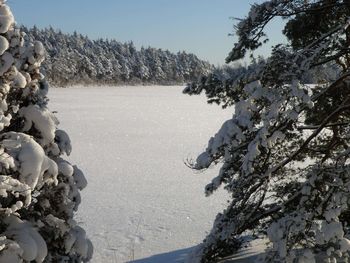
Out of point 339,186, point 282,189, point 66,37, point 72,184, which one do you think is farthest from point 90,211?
point 66,37

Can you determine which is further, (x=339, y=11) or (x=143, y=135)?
(x=143, y=135)

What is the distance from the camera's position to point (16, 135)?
3.70 m

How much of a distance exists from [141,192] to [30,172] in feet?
29.0

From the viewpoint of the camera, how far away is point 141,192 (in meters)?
12.3

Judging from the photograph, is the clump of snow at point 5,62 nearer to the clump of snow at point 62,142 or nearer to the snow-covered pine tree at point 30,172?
the snow-covered pine tree at point 30,172

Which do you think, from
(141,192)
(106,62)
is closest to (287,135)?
(141,192)

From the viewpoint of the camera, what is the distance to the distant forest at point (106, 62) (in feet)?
271

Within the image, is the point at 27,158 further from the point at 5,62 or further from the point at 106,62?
the point at 106,62

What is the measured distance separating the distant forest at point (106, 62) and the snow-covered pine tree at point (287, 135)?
2667 inches

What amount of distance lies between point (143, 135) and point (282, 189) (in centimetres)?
1601

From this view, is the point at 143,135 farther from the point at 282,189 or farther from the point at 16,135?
the point at 16,135

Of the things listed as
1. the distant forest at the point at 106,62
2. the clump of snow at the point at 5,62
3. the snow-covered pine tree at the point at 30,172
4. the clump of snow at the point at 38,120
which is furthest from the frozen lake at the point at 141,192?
the distant forest at the point at 106,62

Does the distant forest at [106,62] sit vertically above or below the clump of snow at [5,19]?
below

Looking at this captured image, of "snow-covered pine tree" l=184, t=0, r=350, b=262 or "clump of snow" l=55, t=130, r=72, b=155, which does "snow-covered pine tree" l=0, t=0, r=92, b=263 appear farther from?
"snow-covered pine tree" l=184, t=0, r=350, b=262
